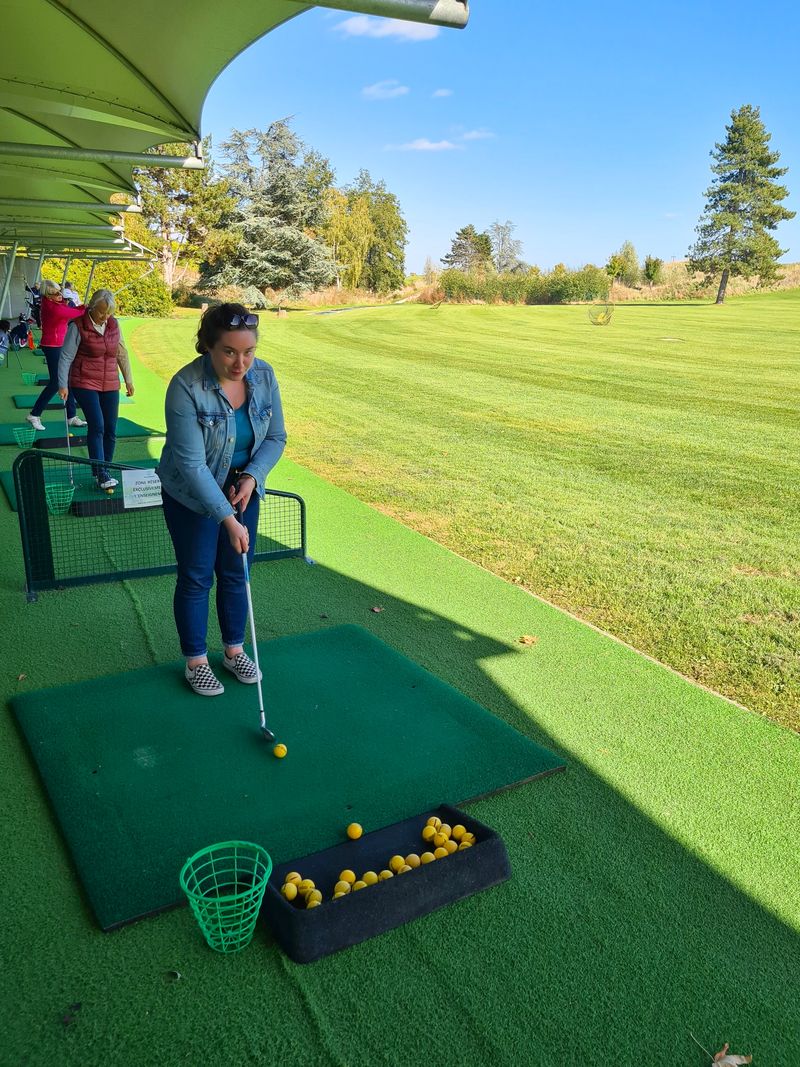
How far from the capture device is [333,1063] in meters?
2.17

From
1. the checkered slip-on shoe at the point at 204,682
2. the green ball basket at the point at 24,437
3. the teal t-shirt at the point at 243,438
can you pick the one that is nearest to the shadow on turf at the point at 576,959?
the checkered slip-on shoe at the point at 204,682

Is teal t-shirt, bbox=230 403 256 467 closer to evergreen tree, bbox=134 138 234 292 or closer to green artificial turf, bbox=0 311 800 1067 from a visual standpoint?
green artificial turf, bbox=0 311 800 1067

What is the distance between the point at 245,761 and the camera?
3533 mm

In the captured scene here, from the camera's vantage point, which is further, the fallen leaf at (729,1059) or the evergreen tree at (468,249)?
the evergreen tree at (468,249)

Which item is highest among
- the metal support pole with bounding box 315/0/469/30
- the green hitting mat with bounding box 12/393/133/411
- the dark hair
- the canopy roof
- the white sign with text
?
the canopy roof

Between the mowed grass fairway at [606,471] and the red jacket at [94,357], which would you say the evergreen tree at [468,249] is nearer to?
the mowed grass fairway at [606,471]

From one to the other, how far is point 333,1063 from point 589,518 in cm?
616

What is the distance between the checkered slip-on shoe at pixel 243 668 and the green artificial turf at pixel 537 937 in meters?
0.55

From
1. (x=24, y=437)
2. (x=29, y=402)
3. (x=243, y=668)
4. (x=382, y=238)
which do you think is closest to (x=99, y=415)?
(x=24, y=437)

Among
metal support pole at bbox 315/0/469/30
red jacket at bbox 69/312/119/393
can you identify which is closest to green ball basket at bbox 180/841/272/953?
metal support pole at bbox 315/0/469/30

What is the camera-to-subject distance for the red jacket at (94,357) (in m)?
6.86

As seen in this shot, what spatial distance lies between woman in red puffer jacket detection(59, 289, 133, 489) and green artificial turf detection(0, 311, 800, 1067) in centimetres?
311

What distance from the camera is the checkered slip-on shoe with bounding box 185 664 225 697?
407cm

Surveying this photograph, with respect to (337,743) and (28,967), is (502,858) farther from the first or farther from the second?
(28,967)
